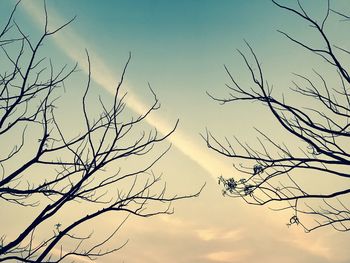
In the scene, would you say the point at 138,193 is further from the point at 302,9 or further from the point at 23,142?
the point at 302,9

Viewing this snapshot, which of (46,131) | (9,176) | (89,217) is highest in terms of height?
(46,131)

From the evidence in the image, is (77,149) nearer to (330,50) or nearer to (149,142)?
(149,142)

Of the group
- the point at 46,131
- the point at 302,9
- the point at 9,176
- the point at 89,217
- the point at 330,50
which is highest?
the point at 302,9

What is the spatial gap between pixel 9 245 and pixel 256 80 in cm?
322

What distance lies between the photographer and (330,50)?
473 centimetres

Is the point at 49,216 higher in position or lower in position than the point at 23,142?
lower

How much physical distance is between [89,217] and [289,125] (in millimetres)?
2436

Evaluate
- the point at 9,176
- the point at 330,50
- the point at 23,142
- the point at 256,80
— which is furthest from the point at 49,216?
the point at 330,50

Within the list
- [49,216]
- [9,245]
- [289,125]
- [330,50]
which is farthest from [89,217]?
[330,50]

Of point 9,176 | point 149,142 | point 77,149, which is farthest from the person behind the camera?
point 77,149

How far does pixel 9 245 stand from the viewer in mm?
3830

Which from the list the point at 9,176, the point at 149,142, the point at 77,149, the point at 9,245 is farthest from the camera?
the point at 77,149

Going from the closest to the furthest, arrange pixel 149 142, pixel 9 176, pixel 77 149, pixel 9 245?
pixel 9 245 < pixel 9 176 < pixel 149 142 < pixel 77 149

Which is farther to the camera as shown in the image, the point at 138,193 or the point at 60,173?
the point at 60,173
